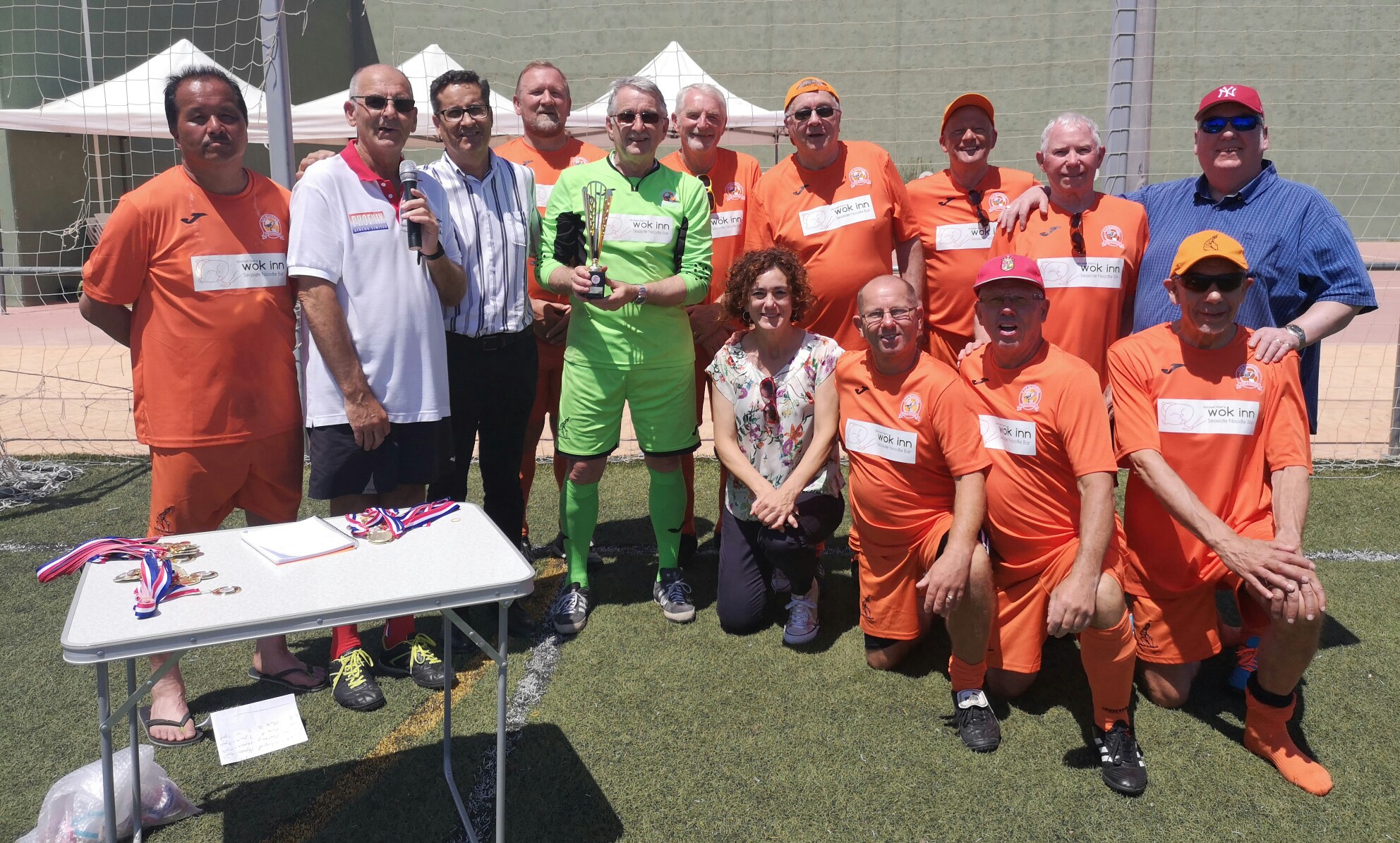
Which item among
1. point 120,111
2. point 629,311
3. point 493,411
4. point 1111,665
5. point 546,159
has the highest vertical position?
point 120,111

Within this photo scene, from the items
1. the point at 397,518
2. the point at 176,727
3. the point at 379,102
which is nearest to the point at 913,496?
the point at 397,518

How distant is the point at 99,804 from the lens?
248 cm

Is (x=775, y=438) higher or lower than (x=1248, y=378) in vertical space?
lower

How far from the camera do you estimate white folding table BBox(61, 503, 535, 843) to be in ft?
6.22

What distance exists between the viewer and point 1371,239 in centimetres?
1745

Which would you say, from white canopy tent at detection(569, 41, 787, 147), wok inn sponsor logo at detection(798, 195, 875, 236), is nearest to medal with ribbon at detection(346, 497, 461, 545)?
wok inn sponsor logo at detection(798, 195, 875, 236)

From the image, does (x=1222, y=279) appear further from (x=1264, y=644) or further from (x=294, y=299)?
(x=294, y=299)

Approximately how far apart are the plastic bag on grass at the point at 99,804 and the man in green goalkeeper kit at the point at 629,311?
1507 mm

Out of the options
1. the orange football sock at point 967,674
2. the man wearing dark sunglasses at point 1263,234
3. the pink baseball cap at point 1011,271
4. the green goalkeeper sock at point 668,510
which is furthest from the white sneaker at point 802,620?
the man wearing dark sunglasses at point 1263,234

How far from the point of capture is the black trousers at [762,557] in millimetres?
3697

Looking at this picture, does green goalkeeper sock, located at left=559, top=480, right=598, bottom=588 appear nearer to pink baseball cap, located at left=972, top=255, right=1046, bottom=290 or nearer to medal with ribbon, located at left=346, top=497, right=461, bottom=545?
medal with ribbon, located at left=346, top=497, right=461, bottom=545

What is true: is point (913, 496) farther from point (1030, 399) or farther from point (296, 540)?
point (296, 540)

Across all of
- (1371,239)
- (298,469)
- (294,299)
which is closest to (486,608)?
(298,469)

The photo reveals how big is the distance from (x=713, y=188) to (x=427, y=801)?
110 inches
